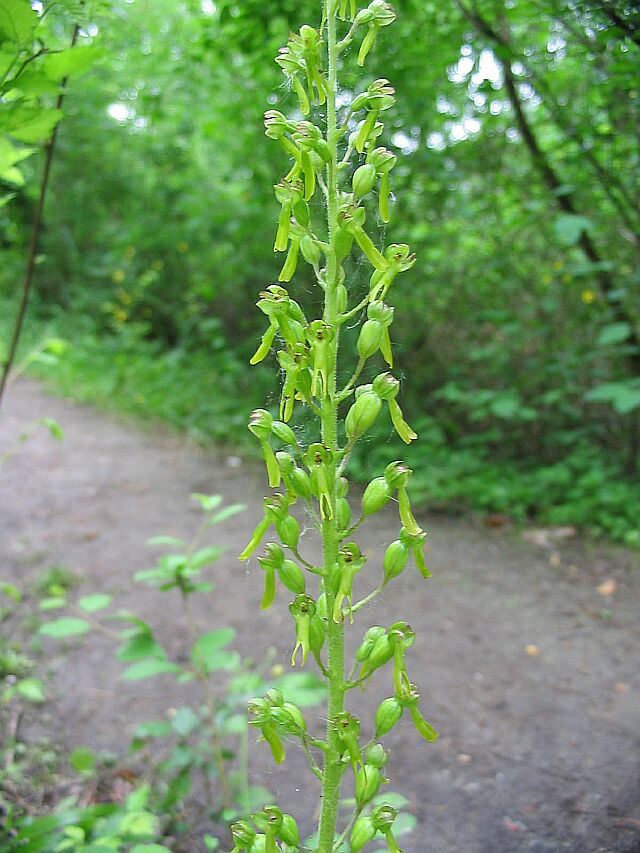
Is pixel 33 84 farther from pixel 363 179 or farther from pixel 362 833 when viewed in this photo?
pixel 362 833

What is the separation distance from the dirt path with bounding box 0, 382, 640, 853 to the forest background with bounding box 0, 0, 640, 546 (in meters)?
0.79

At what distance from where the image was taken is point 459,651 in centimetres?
312

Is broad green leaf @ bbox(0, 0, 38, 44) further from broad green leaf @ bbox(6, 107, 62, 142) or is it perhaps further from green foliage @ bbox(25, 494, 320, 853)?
green foliage @ bbox(25, 494, 320, 853)

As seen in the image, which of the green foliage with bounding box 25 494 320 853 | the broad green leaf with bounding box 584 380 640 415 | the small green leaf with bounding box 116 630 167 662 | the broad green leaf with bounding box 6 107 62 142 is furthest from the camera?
the broad green leaf with bounding box 584 380 640 415

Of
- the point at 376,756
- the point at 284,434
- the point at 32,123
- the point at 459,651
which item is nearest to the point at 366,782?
the point at 376,756

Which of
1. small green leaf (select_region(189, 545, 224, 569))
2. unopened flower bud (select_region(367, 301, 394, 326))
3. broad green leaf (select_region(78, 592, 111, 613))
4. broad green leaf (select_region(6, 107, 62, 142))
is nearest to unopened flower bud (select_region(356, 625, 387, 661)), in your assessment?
unopened flower bud (select_region(367, 301, 394, 326))

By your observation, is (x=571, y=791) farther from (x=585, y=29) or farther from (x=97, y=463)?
(x=97, y=463)

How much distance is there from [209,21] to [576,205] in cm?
252

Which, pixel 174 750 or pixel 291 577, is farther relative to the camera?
pixel 174 750

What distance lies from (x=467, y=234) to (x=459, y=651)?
3.34 metres

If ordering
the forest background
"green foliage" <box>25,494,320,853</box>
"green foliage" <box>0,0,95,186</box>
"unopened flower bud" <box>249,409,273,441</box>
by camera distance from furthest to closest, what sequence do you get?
the forest background < "green foliage" <box>25,494,320,853</box> < "green foliage" <box>0,0,95,186</box> < "unopened flower bud" <box>249,409,273,441</box>

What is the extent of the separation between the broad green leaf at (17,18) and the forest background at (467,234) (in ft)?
0.42

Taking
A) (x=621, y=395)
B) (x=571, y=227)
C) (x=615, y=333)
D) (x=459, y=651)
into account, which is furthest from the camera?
(x=615, y=333)

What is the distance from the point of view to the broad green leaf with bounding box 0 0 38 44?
123 cm
